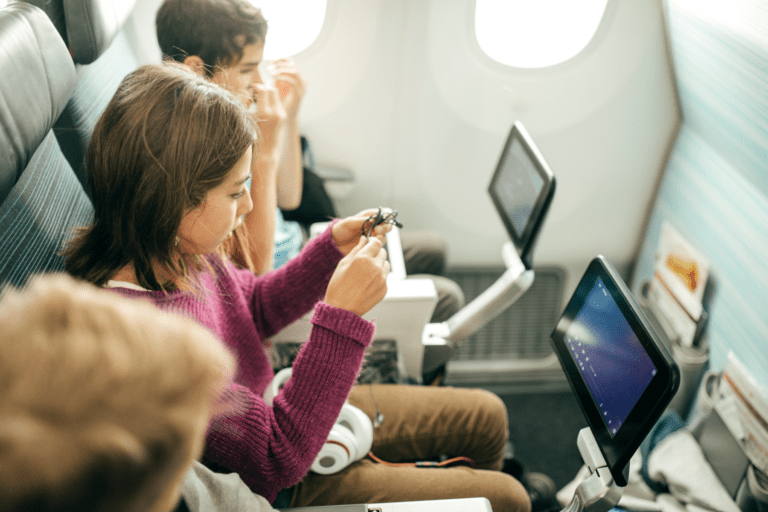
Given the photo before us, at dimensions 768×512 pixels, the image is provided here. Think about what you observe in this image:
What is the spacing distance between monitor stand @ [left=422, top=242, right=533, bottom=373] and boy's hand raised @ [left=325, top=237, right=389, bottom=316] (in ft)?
2.41

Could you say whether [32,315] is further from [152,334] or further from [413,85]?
[413,85]

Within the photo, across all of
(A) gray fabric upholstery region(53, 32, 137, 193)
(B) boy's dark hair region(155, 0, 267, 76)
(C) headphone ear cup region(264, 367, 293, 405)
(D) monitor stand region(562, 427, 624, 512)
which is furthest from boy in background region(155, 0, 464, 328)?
(D) monitor stand region(562, 427, 624, 512)

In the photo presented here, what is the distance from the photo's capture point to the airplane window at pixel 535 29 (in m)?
2.09

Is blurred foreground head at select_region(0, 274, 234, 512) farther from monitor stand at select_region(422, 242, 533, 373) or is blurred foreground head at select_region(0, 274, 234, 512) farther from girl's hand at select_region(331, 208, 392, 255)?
monitor stand at select_region(422, 242, 533, 373)

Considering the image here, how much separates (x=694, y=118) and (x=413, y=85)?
1.15 m

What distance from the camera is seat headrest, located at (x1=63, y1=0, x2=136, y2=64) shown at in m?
1.13

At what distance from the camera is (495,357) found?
8.38 feet

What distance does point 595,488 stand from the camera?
2.94ft

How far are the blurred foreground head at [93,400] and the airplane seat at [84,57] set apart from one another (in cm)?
104

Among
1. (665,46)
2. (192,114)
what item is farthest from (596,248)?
(192,114)

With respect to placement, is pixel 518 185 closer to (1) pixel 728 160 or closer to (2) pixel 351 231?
(2) pixel 351 231

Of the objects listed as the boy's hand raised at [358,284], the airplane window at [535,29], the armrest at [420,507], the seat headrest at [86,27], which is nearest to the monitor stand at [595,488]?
the armrest at [420,507]

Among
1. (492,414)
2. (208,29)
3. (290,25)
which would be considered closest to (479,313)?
(492,414)

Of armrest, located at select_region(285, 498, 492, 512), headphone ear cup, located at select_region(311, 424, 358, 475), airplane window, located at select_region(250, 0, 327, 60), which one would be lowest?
headphone ear cup, located at select_region(311, 424, 358, 475)
